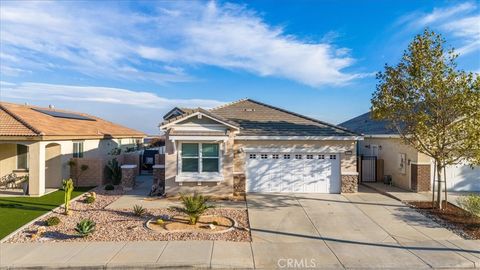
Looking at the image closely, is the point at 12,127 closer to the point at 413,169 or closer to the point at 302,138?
the point at 302,138

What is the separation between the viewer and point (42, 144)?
48.2ft

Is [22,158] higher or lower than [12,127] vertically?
lower

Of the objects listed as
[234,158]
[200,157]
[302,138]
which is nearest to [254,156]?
[234,158]

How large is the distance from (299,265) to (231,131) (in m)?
8.01

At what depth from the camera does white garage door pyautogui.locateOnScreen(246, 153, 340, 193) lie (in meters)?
15.5

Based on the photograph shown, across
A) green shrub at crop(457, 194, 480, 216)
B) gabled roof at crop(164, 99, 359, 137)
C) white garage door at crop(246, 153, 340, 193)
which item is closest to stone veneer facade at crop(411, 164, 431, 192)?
gabled roof at crop(164, 99, 359, 137)

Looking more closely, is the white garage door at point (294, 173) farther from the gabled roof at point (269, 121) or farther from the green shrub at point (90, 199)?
the green shrub at point (90, 199)

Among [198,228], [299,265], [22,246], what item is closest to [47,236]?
[22,246]

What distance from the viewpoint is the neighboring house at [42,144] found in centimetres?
1450

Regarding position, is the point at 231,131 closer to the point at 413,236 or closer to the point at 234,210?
the point at 234,210

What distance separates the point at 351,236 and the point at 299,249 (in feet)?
6.84

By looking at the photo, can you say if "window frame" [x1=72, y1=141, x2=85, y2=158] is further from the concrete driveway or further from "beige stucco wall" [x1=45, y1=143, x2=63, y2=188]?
the concrete driveway

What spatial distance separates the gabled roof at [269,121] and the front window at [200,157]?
4.70 feet

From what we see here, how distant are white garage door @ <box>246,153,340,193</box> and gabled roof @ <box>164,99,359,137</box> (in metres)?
1.11
